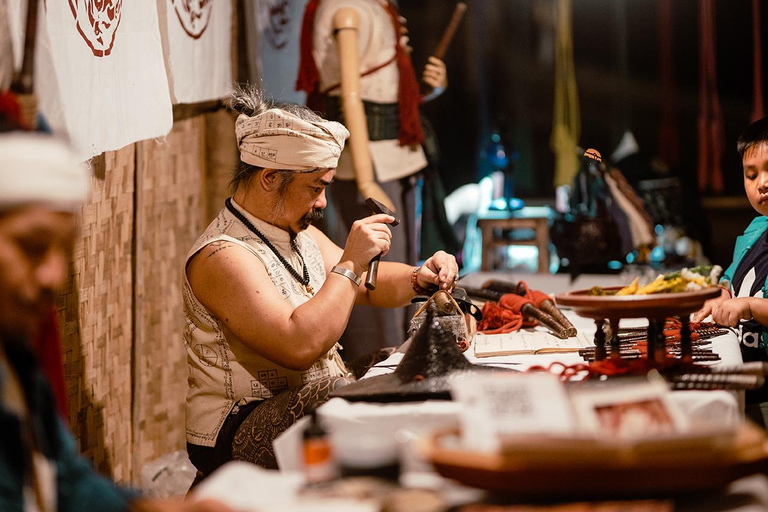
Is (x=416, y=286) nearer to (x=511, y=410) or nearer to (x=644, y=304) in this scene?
(x=644, y=304)

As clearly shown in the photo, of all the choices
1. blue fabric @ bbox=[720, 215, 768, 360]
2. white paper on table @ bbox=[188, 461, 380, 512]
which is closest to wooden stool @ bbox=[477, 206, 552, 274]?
blue fabric @ bbox=[720, 215, 768, 360]

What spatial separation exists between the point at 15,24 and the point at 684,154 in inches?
245

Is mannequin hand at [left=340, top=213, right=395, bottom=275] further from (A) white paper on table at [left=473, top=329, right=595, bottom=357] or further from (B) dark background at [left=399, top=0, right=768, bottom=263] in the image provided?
(B) dark background at [left=399, top=0, right=768, bottom=263]

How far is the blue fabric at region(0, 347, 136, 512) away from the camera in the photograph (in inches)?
41.8

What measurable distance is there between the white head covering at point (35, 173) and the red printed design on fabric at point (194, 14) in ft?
6.40

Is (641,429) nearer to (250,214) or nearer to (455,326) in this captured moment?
(455,326)

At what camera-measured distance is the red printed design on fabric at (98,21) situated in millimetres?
2098

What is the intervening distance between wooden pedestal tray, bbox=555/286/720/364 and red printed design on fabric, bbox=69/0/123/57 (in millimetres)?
1363

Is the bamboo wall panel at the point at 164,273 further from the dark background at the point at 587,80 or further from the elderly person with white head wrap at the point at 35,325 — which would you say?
the dark background at the point at 587,80

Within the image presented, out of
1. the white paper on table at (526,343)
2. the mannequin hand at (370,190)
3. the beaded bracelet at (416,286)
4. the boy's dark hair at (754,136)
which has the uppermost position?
the boy's dark hair at (754,136)

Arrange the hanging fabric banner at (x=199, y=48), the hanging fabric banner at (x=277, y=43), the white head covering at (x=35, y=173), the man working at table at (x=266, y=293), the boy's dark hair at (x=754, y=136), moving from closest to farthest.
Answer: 1. the white head covering at (x=35, y=173)
2. the man working at table at (x=266, y=293)
3. the boy's dark hair at (x=754, y=136)
4. the hanging fabric banner at (x=199, y=48)
5. the hanging fabric banner at (x=277, y=43)

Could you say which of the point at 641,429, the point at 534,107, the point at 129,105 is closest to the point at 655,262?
the point at 534,107

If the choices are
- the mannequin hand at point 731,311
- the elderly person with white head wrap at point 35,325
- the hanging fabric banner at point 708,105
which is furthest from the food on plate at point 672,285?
the hanging fabric banner at point 708,105

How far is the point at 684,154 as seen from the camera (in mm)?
6980
